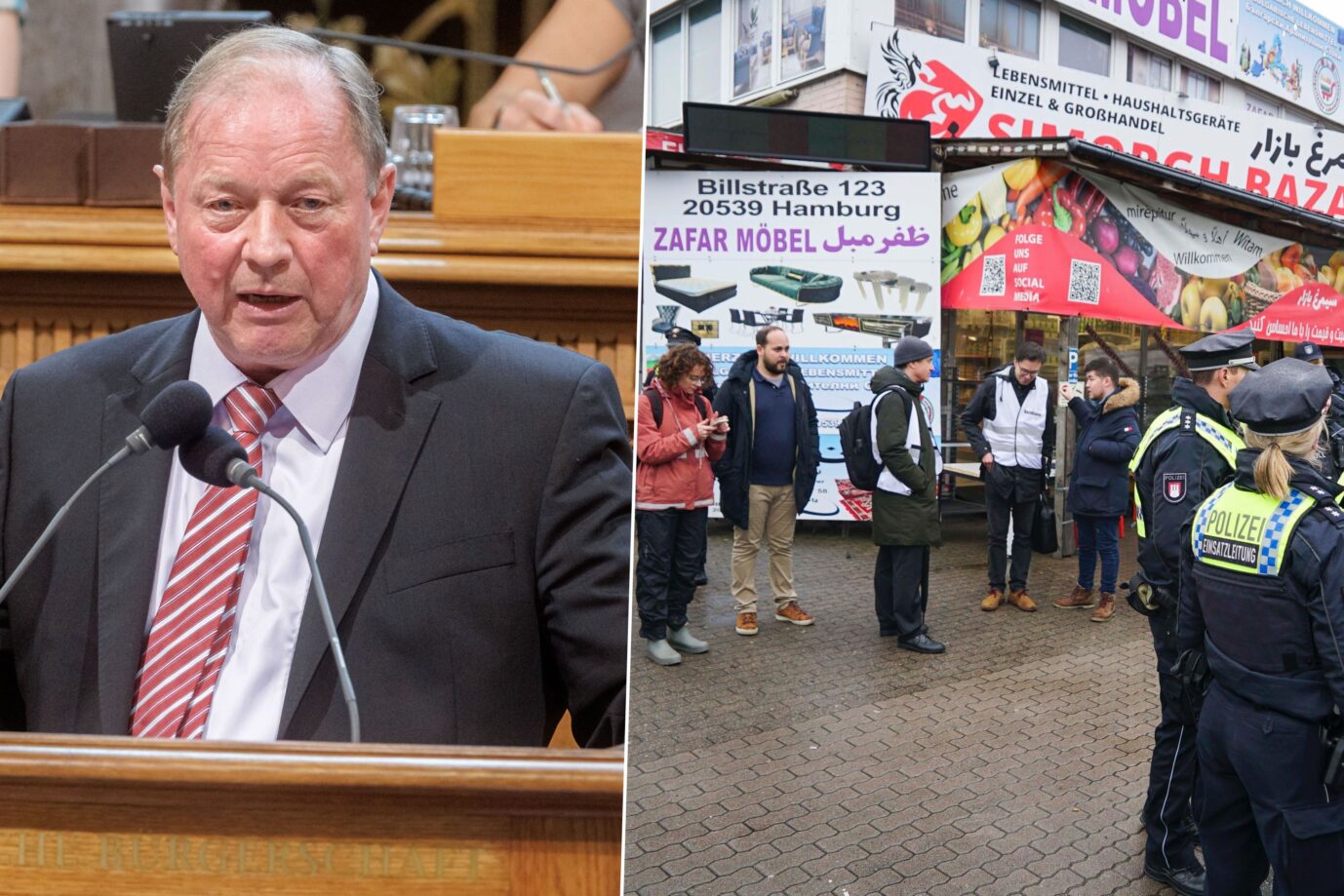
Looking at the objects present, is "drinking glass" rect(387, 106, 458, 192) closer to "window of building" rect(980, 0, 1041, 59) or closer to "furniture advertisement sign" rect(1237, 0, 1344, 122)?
"window of building" rect(980, 0, 1041, 59)

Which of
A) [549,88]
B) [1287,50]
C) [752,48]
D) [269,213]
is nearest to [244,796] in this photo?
[269,213]

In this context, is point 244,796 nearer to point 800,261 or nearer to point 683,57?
point 800,261

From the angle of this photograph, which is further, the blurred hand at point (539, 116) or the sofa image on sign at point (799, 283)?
the sofa image on sign at point (799, 283)

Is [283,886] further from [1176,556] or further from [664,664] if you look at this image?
[1176,556]

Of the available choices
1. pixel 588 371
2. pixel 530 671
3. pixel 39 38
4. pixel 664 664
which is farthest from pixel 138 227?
pixel 664 664

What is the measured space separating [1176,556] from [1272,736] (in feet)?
0.95

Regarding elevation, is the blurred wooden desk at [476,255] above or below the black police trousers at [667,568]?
above

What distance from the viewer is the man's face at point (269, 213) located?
0.85 metres

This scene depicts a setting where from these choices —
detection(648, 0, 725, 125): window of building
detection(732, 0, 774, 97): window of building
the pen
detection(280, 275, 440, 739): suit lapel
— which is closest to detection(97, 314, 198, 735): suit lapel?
detection(280, 275, 440, 739): suit lapel

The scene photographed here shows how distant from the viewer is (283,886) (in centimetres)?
85

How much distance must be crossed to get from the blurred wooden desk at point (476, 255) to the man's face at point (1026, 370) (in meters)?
0.56

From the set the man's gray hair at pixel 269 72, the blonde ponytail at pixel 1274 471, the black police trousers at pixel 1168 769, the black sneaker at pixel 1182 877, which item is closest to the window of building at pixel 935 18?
the blonde ponytail at pixel 1274 471

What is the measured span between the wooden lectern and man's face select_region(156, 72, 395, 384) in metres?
0.07

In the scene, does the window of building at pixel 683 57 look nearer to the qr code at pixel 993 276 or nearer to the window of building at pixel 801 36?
the window of building at pixel 801 36
